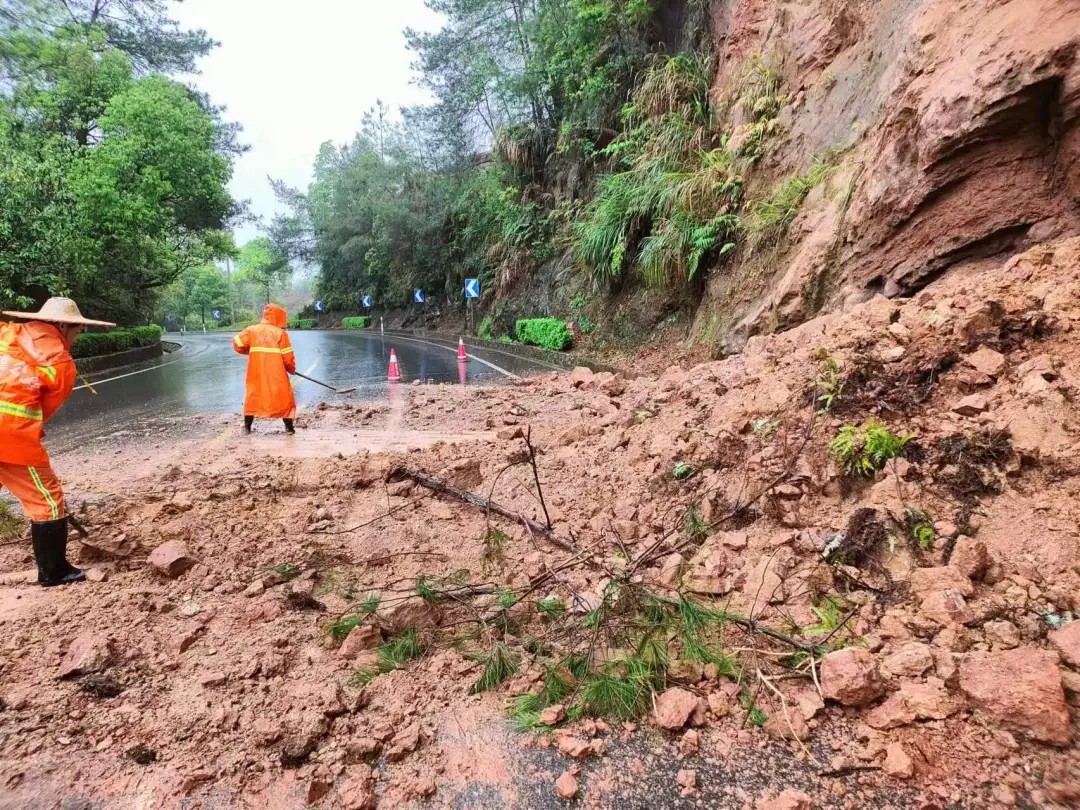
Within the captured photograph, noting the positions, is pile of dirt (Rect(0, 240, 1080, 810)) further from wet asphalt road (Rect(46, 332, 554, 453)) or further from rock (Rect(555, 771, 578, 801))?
wet asphalt road (Rect(46, 332, 554, 453))

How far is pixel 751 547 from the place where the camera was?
3150 mm

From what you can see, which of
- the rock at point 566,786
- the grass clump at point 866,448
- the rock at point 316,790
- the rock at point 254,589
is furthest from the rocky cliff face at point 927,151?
the rock at point 254,589

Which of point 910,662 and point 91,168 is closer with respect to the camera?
point 910,662

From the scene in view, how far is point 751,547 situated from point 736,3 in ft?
45.0

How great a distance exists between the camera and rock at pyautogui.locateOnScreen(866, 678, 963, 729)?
6.51 ft

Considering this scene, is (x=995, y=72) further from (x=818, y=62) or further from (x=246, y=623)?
(x=246, y=623)

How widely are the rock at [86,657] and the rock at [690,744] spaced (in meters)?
2.49

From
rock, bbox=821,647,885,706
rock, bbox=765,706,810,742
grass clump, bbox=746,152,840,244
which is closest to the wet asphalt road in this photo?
grass clump, bbox=746,152,840,244

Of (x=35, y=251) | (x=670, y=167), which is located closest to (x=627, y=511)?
(x=670, y=167)

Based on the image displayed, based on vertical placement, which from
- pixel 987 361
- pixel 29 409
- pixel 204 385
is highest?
pixel 987 361

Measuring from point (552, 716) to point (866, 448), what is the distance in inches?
91.6

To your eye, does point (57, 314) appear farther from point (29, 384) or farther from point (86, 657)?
point (86, 657)

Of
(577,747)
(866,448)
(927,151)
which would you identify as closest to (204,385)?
(577,747)

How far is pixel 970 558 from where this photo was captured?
97.7 inches
